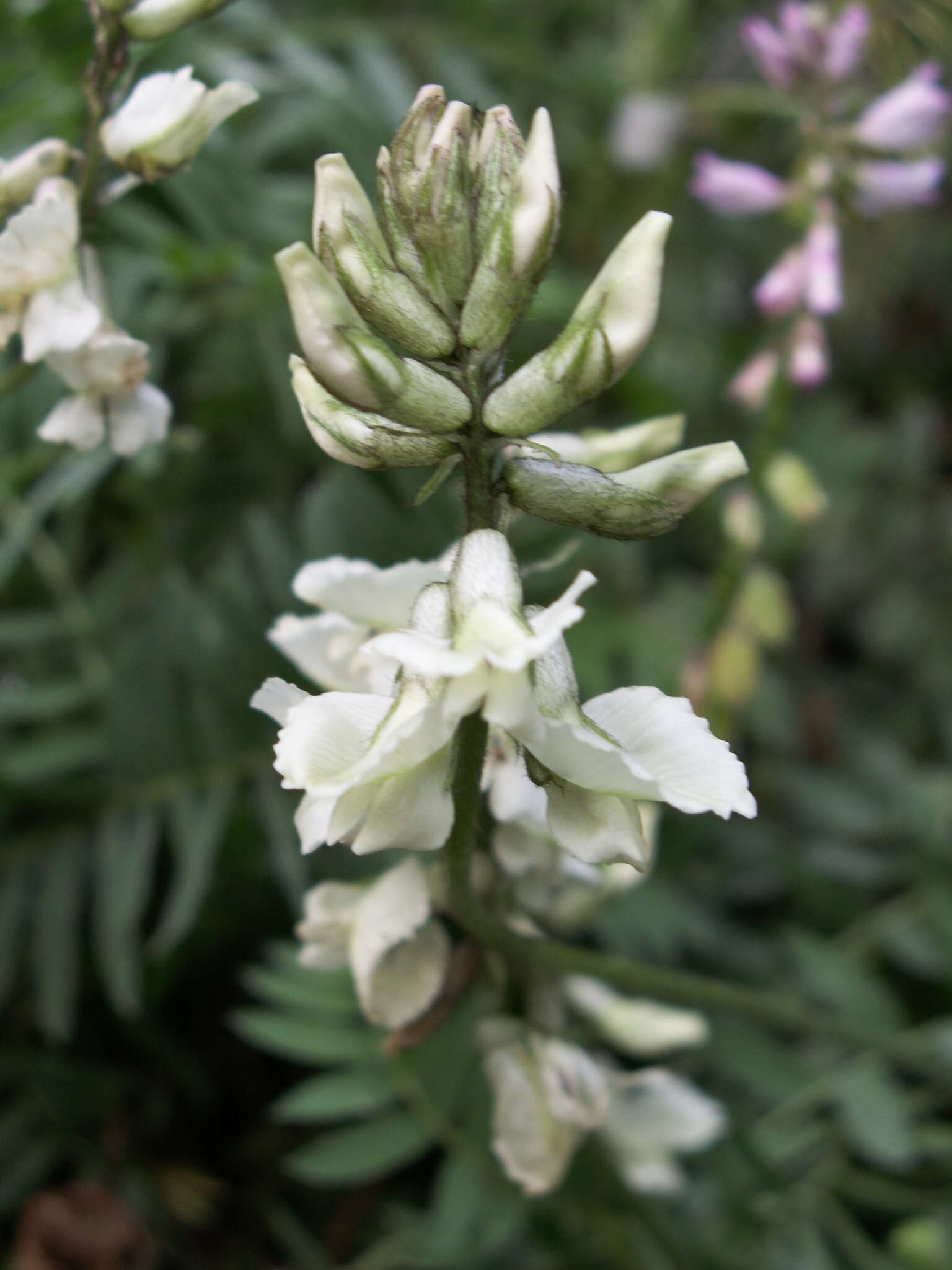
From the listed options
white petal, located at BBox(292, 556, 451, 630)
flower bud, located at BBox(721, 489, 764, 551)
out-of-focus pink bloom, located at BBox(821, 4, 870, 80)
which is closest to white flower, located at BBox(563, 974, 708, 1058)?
white petal, located at BBox(292, 556, 451, 630)

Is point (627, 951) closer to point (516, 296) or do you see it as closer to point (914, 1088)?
point (914, 1088)

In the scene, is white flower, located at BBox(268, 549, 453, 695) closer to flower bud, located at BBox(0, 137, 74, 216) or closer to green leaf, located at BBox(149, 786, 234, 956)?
flower bud, located at BBox(0, 137, 74, 216)

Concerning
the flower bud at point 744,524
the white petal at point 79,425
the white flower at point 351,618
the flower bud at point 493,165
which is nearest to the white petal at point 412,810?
the white flower at point 351,618

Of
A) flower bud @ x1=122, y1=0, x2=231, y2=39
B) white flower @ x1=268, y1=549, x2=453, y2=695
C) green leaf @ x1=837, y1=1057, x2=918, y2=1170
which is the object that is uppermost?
flower bud @ x1=122, y1=0, x2=231, y2=39

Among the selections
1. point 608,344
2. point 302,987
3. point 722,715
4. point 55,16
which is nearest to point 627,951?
point 722,715

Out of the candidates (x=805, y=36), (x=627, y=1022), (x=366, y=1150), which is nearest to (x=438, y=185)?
(x=627, y=1022)
